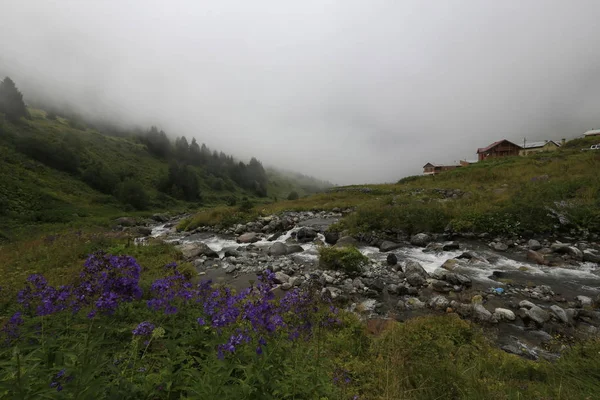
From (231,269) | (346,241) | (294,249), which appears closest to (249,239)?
(294,249)

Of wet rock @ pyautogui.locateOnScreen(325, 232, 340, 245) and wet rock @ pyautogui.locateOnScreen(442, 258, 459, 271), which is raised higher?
wet rock @ pyautogui.locateOnScreen(325, 232, 340, 245)

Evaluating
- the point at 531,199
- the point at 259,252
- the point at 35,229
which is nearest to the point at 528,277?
the point at 531,199

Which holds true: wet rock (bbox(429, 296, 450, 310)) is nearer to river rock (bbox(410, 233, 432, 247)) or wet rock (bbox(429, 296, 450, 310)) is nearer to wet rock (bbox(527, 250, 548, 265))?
wet rock (bbox(527, 250, 548, 265))

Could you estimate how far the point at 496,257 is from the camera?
10883mm

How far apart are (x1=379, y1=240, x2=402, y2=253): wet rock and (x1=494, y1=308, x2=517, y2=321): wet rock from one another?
662 centimetres

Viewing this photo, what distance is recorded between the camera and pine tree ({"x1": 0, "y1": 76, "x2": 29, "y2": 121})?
61.5m

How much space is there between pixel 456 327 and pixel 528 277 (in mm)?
5900

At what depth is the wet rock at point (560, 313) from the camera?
618cm

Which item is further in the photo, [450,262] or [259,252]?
[259,252]

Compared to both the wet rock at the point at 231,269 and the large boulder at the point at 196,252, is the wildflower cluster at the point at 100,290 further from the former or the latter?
the large boulder at the point at 196,252

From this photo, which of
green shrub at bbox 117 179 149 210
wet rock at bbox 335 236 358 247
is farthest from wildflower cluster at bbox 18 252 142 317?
green shrub at bbox 117 179 149 210

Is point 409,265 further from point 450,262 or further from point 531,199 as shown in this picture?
point 531,199

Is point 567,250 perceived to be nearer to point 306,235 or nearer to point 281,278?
A: point 281,278

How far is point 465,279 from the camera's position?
859 cm
